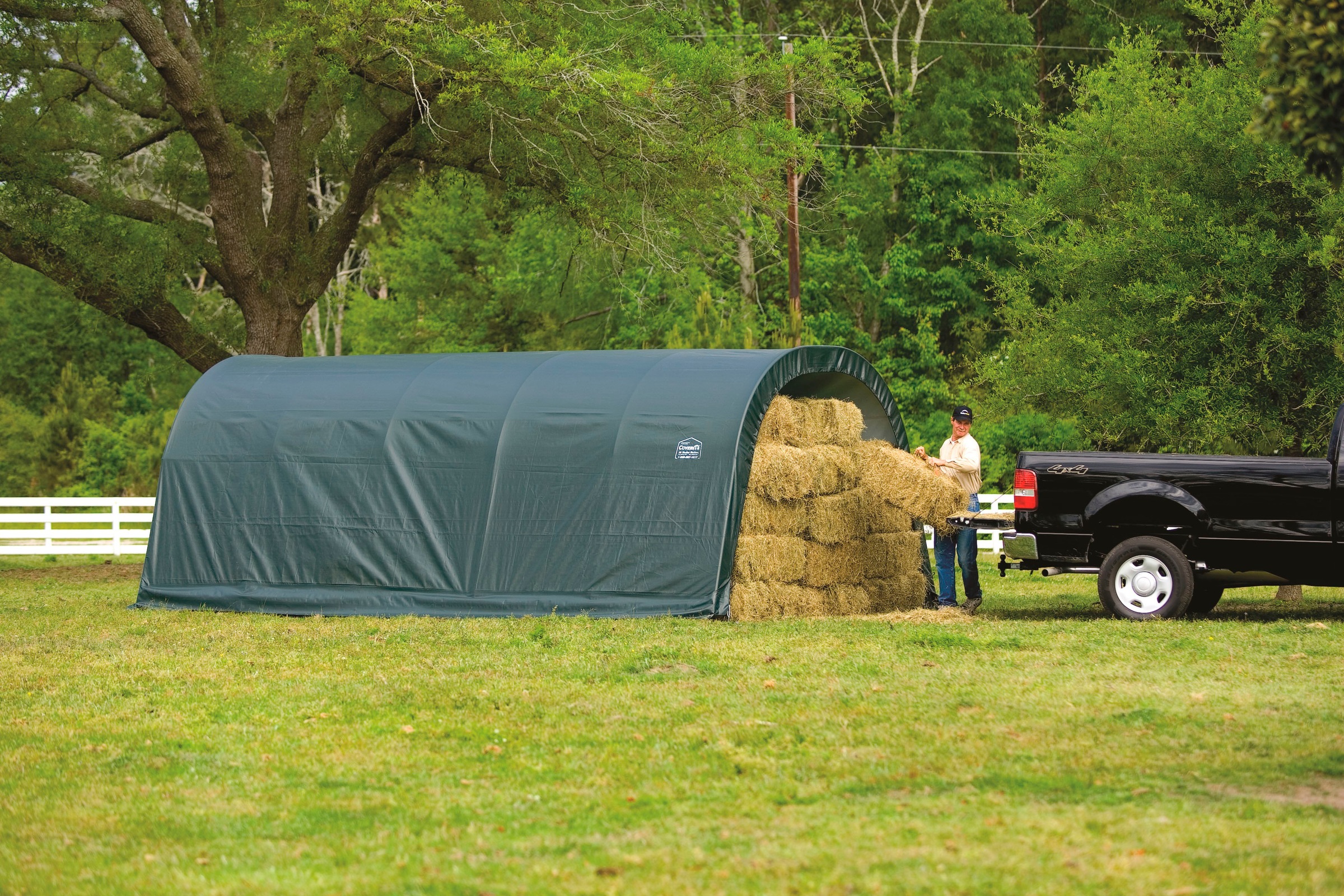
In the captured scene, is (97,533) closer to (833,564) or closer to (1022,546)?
(833,564)

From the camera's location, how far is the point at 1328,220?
60.2 ft

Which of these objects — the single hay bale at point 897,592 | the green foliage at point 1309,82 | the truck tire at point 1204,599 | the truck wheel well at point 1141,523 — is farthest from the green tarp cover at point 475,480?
the green foliage at point 1309,82

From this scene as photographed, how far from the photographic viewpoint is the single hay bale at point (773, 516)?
14875mm

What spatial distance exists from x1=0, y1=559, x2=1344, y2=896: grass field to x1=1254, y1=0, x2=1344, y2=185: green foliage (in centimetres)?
300

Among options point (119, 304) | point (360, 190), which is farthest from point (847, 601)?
point (119, 304)

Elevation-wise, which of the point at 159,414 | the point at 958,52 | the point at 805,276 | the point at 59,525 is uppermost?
the point at 958,52

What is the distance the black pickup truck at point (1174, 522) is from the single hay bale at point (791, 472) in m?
1.95

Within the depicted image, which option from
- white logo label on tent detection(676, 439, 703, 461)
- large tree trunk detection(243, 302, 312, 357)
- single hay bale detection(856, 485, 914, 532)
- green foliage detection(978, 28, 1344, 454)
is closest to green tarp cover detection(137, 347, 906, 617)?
white logo label on tent detection(676, 439, 703, 461)

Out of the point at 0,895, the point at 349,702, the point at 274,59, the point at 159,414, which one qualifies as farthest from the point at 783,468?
the point at 159,414

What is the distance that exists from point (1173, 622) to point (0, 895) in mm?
10355

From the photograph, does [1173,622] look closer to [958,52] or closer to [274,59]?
[274,59]

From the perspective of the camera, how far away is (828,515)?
50.4ft

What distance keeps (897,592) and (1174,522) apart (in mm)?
3576

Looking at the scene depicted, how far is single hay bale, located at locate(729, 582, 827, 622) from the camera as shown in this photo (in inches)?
576
